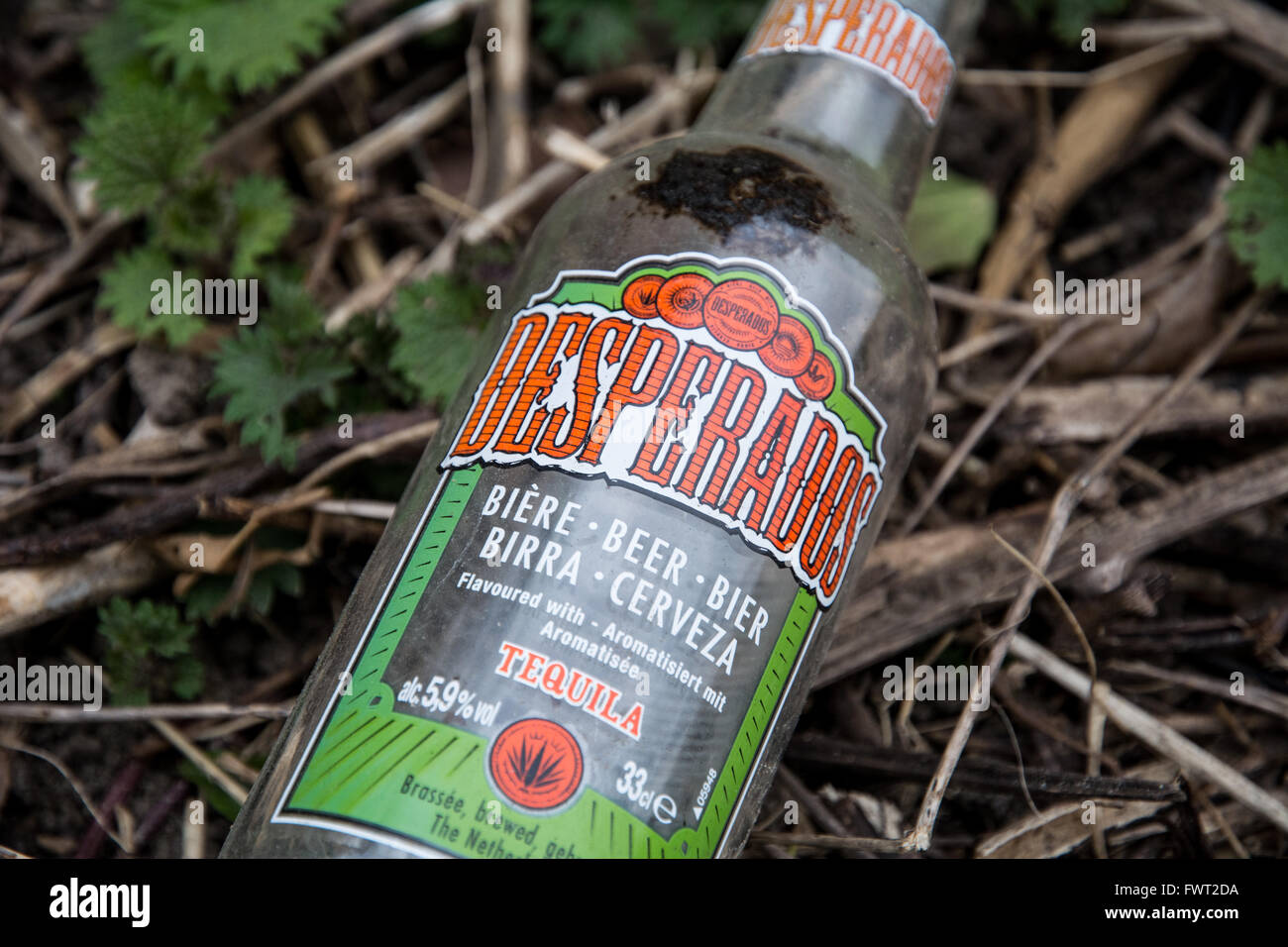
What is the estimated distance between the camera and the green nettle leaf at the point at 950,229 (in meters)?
2.25

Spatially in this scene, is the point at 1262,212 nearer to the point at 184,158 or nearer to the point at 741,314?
the point at 741,314

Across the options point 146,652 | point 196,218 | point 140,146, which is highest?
point 140,146

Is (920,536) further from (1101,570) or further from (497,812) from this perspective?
(497,812)

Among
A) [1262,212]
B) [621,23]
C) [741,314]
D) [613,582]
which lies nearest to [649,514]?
[613,582]

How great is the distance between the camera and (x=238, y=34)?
82.7 inches

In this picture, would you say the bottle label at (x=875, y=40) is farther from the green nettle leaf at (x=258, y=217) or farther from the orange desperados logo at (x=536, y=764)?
the orange desperados logo at (x=536, y=764)

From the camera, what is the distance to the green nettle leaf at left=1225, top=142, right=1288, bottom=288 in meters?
2.08

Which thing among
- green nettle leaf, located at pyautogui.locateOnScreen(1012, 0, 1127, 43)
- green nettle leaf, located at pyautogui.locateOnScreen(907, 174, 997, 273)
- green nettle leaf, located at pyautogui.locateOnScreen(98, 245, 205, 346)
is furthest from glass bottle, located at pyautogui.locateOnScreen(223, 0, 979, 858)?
green nettle leaf, located at pyautogui.locateOnScreen(1012, 0, 1127, 43)

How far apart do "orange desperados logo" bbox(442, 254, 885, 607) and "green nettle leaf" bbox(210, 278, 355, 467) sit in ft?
1.57

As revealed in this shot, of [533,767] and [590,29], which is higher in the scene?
[590,29]

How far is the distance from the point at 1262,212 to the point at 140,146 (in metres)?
2.19

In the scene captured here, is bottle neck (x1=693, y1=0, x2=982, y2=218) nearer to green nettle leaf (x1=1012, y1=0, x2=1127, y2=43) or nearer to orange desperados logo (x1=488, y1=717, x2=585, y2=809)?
green nettle leaf (x1=1012, y1=0, x2=1127, y2=43)

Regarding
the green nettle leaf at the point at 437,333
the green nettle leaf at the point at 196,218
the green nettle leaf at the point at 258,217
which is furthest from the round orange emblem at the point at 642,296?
the green nettle leaf at the point at 196,218
